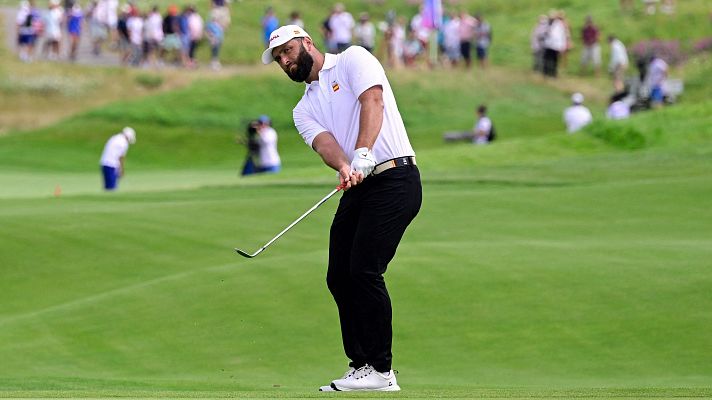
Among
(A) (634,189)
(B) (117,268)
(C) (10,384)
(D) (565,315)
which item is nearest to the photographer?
(C) (10,384)

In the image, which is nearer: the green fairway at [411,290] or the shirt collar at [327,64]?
the shirt collar at [327,64]

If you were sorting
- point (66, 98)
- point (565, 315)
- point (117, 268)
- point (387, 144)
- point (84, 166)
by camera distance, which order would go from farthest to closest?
1. point (66, 98)
2. point (84, 166)
3. point (117, 268)
4. point (565, 315)
5. point (387, 144)

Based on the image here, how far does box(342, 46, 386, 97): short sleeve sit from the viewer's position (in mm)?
8172

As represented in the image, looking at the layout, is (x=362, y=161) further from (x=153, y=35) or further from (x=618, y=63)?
(x=153, y=35)

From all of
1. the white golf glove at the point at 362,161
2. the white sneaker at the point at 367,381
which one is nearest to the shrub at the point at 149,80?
the white sneaker at the point at 367,381

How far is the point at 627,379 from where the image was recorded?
9.73 meters

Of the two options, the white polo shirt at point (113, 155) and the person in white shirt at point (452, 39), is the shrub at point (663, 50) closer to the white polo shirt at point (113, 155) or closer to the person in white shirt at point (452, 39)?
the person in white shirt at point (452, 39)

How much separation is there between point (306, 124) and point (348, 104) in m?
0.33

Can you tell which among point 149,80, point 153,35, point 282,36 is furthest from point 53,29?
point 282,36

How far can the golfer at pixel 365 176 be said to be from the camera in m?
8.23

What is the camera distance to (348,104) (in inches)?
329

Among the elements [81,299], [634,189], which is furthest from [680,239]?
[81,299]

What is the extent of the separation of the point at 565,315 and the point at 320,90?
365cm

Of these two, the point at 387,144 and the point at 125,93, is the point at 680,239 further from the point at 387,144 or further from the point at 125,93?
the point at 125,93
